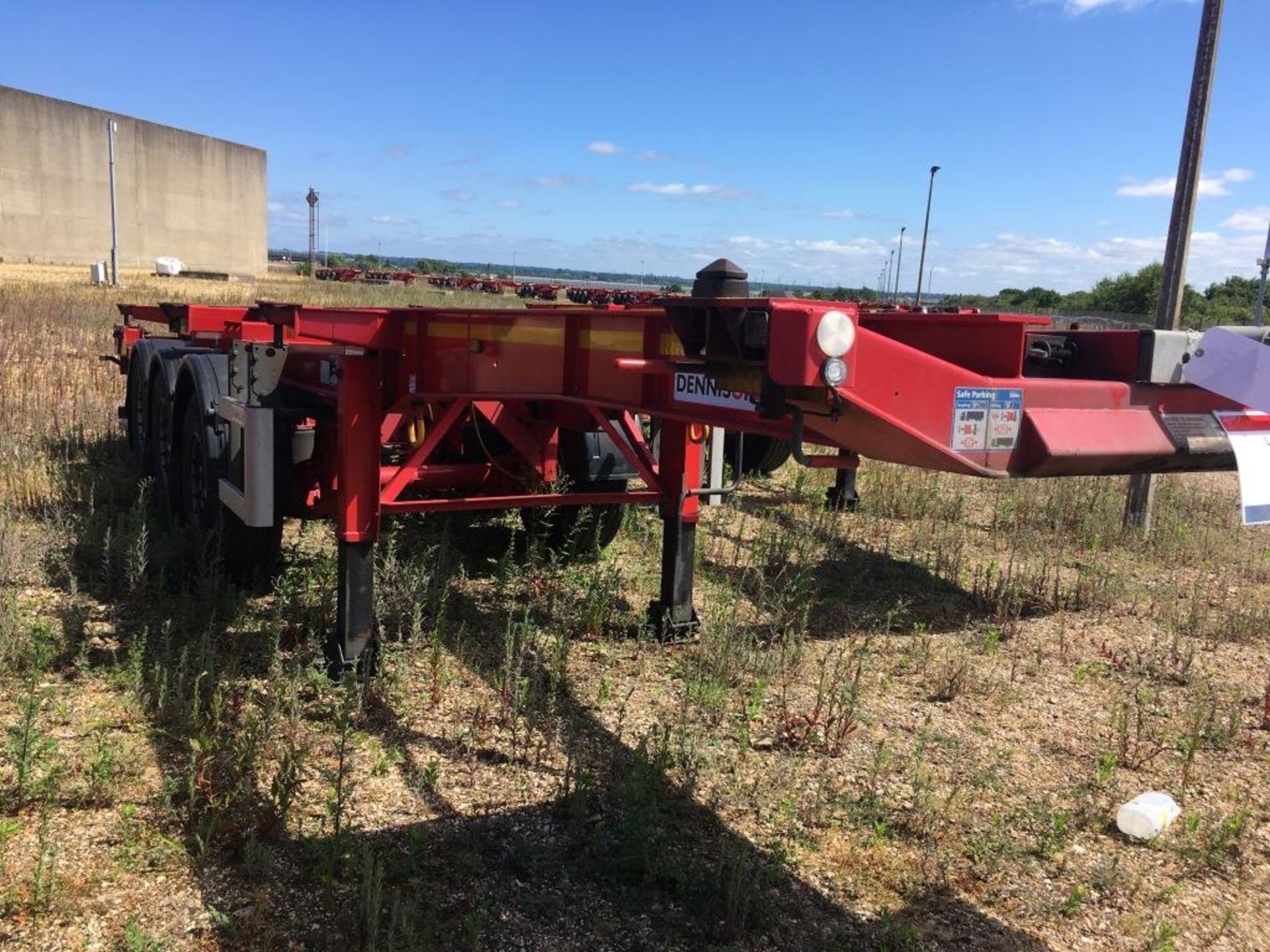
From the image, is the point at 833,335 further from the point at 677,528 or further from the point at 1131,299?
the point at 1131,299

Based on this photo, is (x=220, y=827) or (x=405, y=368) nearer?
(x=220, y=827)

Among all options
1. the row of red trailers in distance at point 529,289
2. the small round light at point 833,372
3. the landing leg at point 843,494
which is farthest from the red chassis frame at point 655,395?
the row of red trailers in distance at point 529,289

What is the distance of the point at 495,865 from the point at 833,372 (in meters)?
1.78

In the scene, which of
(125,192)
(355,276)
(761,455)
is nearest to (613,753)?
(761,455)

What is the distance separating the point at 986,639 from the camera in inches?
198

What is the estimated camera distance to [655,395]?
3.49 metres

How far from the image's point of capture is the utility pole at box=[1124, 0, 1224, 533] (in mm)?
7316

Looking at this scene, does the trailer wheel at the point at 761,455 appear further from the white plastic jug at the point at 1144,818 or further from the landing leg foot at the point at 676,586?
the white plastic jug at the point at 1144,818

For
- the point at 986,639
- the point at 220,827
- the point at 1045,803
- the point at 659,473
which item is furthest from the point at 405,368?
the point at 986,639

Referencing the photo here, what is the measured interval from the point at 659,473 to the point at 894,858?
7.18ft

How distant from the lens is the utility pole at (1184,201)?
24.0 ft

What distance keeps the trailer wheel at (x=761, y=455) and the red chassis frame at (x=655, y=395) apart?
2044mm

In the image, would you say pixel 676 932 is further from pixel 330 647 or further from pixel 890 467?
pixel 890 467

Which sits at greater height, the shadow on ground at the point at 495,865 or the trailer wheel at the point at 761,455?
the trailer wheel at the point at 761,455
